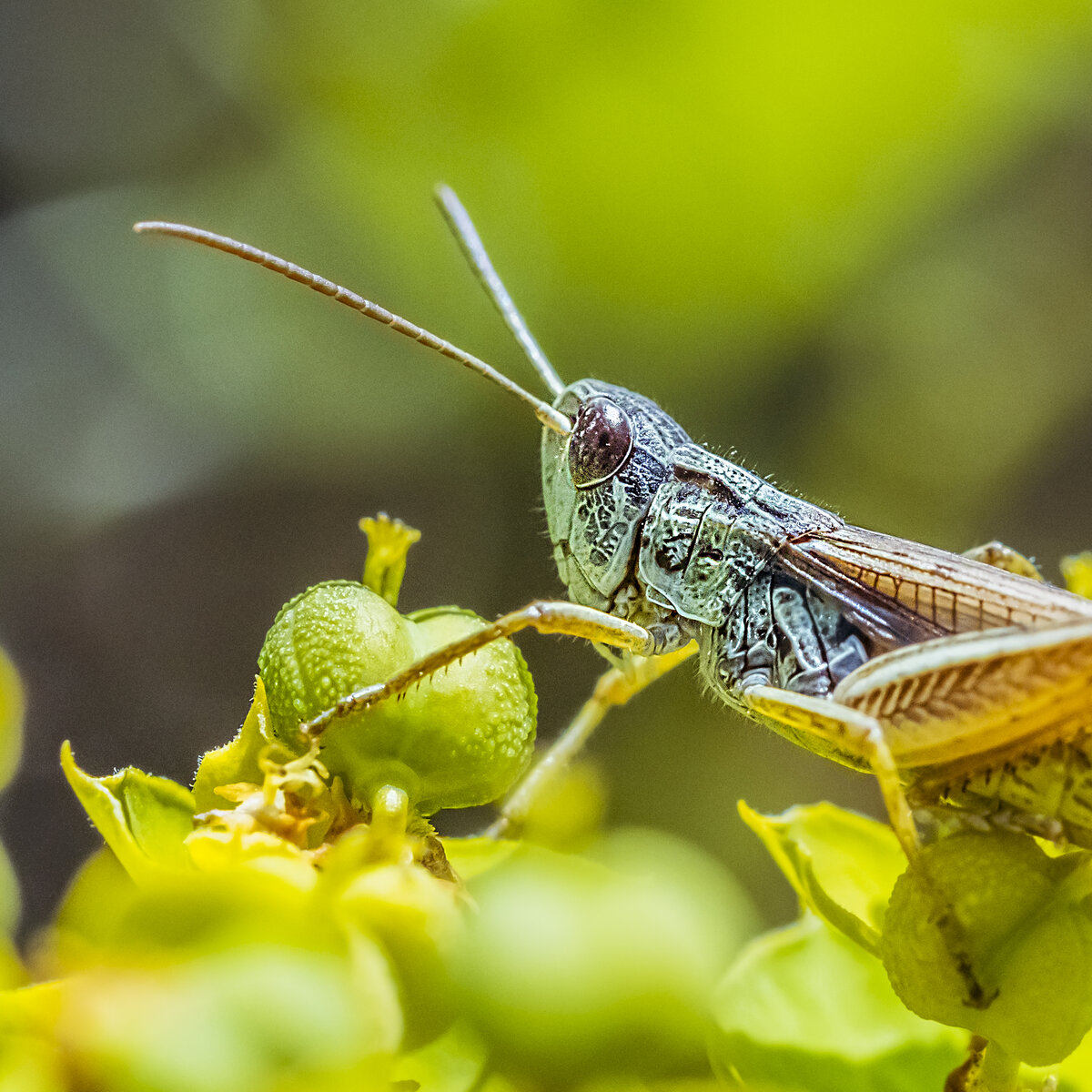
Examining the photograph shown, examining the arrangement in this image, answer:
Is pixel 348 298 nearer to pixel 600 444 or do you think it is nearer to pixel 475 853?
pixel 600 444

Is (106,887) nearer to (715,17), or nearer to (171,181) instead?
(715,17)

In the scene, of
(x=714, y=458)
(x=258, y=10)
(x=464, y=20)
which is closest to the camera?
(x=714, y=458)

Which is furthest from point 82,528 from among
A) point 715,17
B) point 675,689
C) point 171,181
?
point 715,17

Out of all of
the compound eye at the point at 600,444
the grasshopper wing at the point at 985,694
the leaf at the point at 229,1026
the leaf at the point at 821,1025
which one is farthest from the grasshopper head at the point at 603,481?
the leaf at the point at 229,1026

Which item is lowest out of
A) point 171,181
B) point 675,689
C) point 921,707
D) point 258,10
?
point 675,689

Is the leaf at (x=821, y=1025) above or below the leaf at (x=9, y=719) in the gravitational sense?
below

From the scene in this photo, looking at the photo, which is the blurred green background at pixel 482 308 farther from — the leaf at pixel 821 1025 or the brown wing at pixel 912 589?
the leaf at pixel 821 1025
